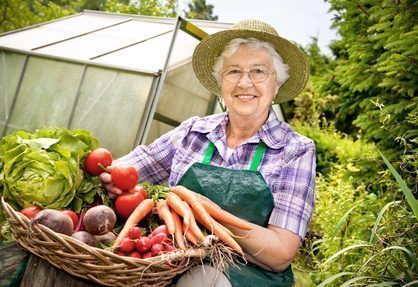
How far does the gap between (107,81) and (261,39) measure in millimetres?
3464

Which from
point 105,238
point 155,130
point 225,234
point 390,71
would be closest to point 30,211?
point 105,238

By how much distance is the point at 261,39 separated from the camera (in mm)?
2449

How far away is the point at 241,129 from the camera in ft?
8.07

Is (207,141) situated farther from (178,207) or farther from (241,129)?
(178,207)

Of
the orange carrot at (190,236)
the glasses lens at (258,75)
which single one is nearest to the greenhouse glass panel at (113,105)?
the glasses lens at (258,75)

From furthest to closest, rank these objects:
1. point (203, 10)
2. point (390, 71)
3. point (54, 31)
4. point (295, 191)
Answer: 1. point (203, 10)
2. point (54, 31)
3. point (390, 71)
4. point (295, 191)

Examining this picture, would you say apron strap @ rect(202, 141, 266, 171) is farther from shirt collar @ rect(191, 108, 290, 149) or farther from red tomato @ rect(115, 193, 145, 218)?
red tomato @ rect(115, 193, 145, 218)

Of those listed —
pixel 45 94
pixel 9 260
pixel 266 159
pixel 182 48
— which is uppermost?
pixel 182 48

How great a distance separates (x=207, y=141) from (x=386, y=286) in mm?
1199

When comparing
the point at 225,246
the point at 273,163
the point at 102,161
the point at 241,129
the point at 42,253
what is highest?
the point at 241,129

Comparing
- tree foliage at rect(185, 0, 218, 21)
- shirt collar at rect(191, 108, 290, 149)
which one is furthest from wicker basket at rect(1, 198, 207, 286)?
tree foliage at rect(185, 0, 218, 21)

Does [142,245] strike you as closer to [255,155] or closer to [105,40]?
[255,155]

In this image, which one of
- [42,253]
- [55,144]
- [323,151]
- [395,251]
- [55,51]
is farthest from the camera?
[323,151]

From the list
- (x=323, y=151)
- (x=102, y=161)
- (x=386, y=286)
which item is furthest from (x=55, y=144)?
(x=323, y=151)
